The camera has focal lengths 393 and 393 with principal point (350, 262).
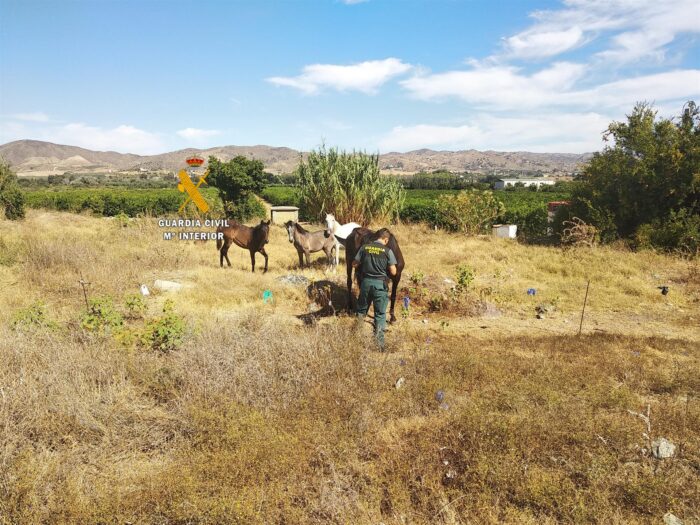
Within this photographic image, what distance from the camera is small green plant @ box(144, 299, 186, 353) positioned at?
5.46 meters

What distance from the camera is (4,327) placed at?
539cm

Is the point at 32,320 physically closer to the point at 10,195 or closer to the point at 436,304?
the point at 436,304

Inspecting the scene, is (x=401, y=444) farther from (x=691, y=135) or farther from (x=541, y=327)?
(x=691, y=135)

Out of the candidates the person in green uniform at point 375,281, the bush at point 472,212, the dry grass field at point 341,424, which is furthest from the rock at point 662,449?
the bush at point 472,212

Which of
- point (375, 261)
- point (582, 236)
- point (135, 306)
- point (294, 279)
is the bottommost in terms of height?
point (135, 306)

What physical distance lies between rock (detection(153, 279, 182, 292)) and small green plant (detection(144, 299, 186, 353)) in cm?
388

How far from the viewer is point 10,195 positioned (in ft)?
63.0

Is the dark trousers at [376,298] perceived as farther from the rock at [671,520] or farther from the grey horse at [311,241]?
the grey horse at [311,241]

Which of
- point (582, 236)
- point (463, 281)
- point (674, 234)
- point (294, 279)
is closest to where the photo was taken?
point (463, 281)

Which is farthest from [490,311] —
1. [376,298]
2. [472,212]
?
[472,212]

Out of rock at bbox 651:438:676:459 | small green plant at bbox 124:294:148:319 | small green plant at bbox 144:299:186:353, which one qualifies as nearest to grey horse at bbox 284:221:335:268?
small green plant at bbox 124:294:148:319

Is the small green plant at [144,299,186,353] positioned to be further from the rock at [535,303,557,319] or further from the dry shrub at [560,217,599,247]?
the dry shrub at [560,217,599,247]

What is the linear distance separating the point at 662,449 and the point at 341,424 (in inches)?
119

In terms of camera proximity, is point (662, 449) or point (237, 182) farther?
point (237, 182)
